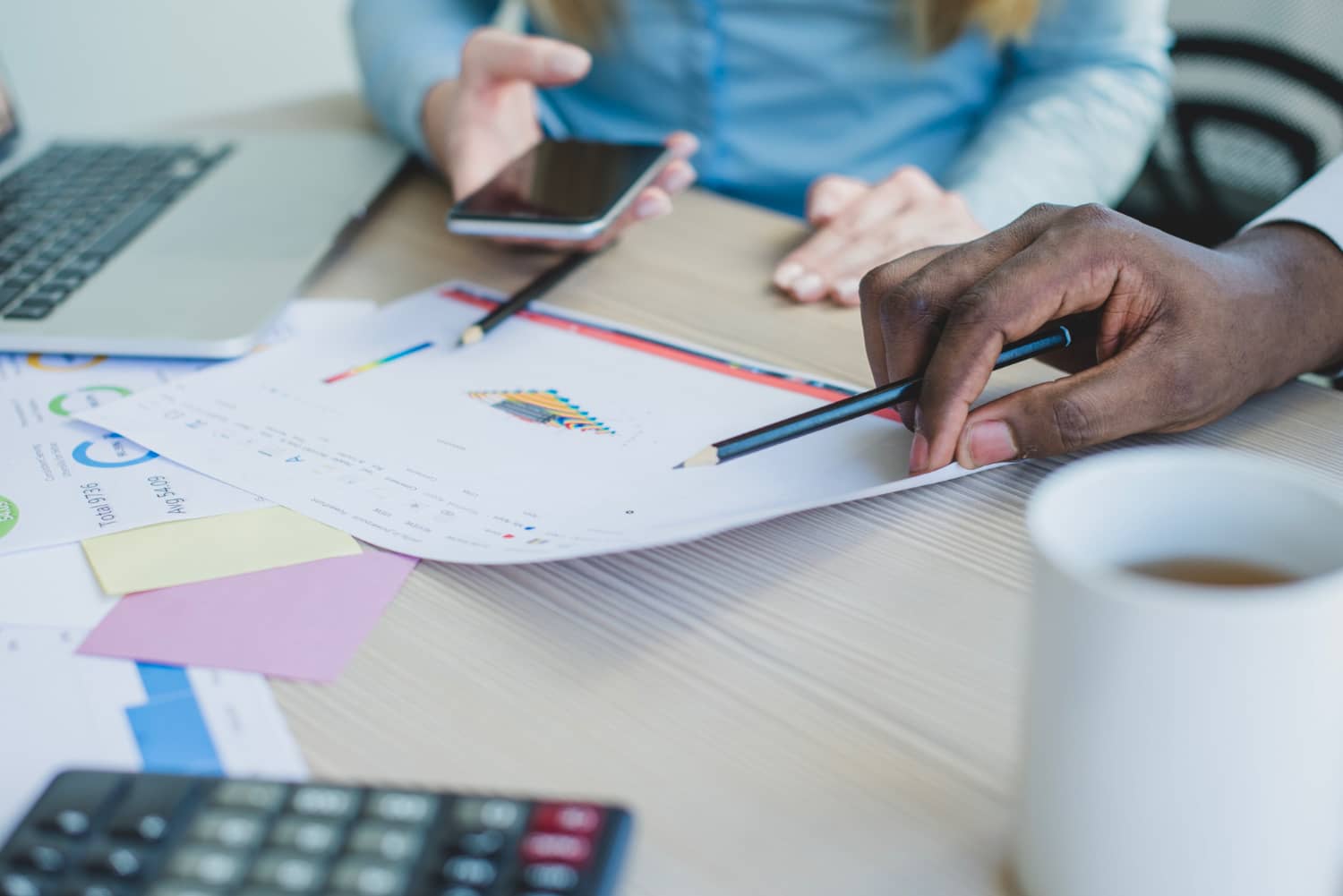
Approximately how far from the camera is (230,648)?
39 cm

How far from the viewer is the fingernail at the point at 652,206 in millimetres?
689

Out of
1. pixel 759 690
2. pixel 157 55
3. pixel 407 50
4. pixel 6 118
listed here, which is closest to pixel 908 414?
pixel 759 690

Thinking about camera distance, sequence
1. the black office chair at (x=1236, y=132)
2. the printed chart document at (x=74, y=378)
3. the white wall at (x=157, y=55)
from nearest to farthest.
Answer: the printed chart document at (x=74, y=378) < the black office chair at (x=1236, y=132) < the white wall at (x=157, y=55)

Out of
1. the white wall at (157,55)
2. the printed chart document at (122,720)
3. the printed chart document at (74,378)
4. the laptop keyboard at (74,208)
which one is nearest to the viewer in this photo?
the printed chart document at (122,720)

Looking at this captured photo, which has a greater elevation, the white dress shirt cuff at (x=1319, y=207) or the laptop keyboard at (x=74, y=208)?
the white dress shirt cuff at (x=1319, y=207)

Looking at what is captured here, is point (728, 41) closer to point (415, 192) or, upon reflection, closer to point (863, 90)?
point (863, 90)

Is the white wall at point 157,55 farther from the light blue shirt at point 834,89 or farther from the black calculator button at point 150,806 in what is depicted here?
the black calculator button at point 150,806

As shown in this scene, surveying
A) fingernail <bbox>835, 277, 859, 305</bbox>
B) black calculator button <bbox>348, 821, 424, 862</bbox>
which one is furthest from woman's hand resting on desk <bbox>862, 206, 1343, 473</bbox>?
black calculator button <bbox>348, 821, 424, 862</bbox>

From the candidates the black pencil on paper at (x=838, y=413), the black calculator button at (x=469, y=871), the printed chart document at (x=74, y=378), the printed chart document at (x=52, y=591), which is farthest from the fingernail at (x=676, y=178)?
the black calculator button at (x=469, y=871)

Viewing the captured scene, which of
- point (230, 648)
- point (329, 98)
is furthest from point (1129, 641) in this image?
point (329, 98)

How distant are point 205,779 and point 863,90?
0.79 metres

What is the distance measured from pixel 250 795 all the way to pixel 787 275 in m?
0.44

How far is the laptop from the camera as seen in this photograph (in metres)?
0.61

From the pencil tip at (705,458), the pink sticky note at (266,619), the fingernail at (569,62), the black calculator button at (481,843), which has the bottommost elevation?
the pink sticky note at (266,619)
